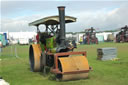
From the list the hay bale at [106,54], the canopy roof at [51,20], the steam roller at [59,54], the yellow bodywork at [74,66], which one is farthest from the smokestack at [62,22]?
the hay bale at [106,54]

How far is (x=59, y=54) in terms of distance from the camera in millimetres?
6859

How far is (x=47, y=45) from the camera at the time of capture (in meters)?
8.56

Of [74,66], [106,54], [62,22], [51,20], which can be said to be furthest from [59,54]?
[106,54]

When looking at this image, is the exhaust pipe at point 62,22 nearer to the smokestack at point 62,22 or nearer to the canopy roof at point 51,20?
the smokestack at point 62,22

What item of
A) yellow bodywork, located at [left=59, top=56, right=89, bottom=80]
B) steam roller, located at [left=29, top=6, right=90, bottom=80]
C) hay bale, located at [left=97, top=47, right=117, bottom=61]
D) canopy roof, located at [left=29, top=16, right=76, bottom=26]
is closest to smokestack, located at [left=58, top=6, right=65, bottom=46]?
steam roller, located at [left=29, top=6, right=90, bottom=80]

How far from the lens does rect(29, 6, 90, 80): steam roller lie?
260 inches

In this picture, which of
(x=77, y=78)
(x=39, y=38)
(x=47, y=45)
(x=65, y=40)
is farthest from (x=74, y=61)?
(x=39, y=38)

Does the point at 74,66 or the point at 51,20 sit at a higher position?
the point at 51,20

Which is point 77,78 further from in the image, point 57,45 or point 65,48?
point 57,45

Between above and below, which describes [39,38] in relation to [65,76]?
above

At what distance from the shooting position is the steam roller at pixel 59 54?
6598mm

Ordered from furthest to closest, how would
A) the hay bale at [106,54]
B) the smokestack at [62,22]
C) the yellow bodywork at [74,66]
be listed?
the hay bale at [106,54] → the smokestack at [62,22] → the yellow bodywork at [74,66]

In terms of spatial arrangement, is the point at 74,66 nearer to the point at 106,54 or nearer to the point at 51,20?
the point at 51,20

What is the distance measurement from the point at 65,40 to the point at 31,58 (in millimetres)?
2942
